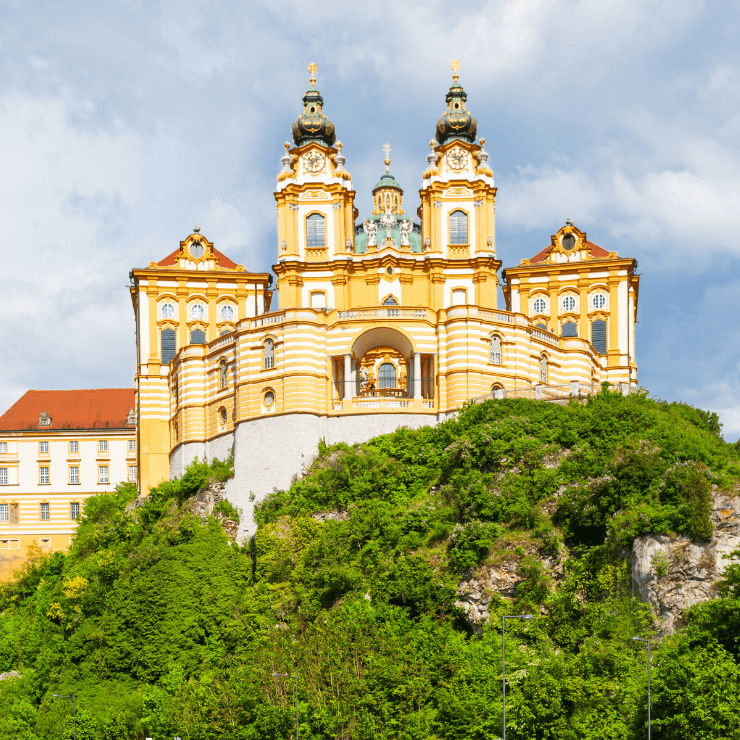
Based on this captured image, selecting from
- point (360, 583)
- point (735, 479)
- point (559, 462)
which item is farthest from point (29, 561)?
point (735, 479)

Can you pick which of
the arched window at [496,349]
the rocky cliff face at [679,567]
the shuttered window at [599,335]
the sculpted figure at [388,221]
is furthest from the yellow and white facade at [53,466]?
the rocky cliff face at [679,567]

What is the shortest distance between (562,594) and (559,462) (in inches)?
368

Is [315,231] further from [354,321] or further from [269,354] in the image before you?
[269,354]

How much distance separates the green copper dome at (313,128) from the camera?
92.2 m

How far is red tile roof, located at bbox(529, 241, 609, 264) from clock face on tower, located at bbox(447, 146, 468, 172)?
9.82m

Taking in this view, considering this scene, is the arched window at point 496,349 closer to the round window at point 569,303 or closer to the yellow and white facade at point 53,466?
the round window at point 569,303

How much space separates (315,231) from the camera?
89.8m

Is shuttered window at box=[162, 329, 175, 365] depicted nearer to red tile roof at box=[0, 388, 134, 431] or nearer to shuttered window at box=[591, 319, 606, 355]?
red tile roof at box=[0, 388, 134, 431]

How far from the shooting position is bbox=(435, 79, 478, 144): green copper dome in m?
92.1

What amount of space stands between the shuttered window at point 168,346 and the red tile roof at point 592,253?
93.4ft

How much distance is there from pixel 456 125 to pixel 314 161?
11.2 m

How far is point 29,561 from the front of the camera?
97.4 meters

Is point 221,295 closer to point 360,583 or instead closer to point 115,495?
point 115,495

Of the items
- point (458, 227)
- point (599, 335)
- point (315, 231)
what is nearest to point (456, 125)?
point (458, 227)
